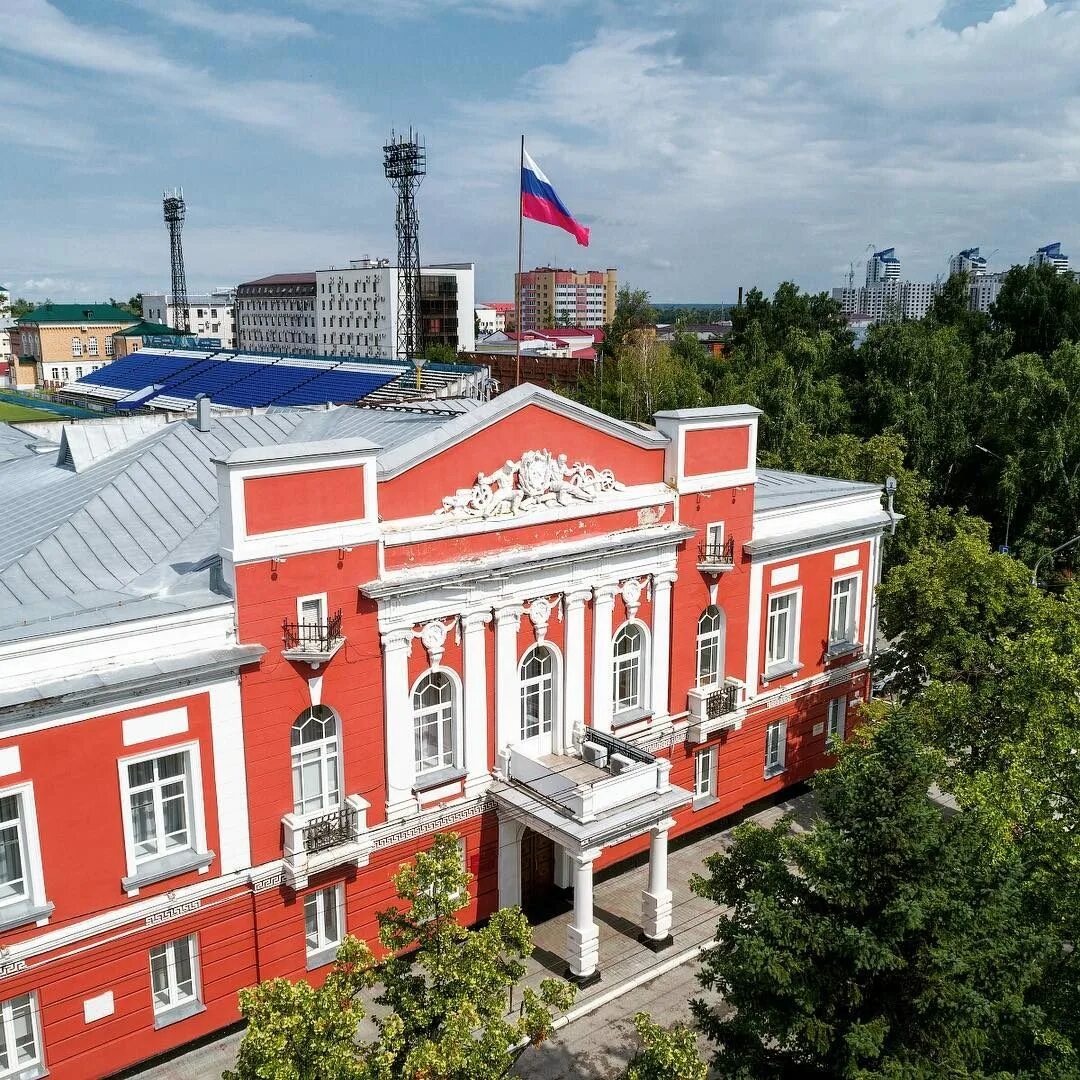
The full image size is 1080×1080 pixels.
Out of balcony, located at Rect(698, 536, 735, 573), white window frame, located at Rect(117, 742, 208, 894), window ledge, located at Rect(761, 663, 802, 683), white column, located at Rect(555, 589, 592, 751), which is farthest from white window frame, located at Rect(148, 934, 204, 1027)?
window ledge, located at Rect(761, 663, 802, 683)

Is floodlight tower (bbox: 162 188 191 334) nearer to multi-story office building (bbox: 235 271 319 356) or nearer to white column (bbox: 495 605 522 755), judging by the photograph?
multi-story office building (bbox: 235 271 319 356)

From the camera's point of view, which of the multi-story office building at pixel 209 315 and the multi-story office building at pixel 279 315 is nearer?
the multi-story office building at pixel 279 315

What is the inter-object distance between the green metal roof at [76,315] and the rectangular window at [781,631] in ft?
385

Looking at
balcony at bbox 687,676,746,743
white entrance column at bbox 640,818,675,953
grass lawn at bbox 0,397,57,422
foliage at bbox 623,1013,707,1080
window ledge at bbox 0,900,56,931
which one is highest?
grass lawn at bbox 0,397,57,422

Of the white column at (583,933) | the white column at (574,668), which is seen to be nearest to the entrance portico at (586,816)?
the white column at (583,933)

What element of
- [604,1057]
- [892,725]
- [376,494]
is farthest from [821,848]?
[376,494]

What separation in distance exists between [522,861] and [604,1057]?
15.5 ft

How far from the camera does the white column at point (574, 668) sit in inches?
837

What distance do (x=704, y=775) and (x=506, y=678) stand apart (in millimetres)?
7679

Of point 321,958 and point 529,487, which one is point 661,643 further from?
point 321,958

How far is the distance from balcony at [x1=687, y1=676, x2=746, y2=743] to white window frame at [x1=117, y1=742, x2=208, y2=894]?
38.7 ft

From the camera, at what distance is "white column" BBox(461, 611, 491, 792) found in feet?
64.2

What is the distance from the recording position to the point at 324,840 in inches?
699

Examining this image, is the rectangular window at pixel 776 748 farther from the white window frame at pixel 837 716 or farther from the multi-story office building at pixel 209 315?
the multi-story office building at pixel 209 315
